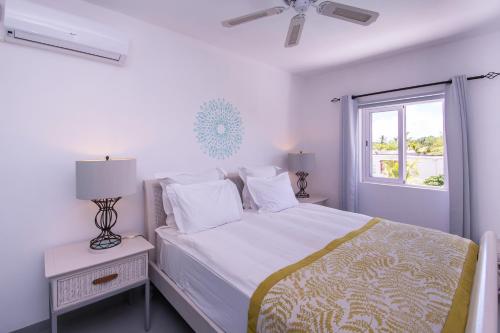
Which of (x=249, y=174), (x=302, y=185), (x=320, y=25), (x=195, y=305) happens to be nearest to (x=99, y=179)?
(x=195, y=305)

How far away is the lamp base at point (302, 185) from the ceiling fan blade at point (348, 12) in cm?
217

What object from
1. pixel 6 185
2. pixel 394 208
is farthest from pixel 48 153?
pixel 394 208

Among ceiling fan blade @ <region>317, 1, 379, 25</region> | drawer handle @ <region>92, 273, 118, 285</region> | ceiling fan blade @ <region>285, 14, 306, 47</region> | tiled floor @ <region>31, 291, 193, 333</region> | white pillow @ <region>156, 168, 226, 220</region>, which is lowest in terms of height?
tiled floor @ <region>31, 291, 193, 333</region>

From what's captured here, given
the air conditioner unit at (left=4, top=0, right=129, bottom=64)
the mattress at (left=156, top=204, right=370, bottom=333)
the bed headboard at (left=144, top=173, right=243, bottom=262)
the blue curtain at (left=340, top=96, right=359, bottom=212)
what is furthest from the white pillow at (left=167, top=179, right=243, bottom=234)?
the blue curtain at (left=340, top=96, right=359, bottom=212)

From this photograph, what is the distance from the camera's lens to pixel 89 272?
4.91ft

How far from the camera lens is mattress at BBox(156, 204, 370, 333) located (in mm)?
1216

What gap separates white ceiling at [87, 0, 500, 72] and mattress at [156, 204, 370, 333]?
68.0 inches

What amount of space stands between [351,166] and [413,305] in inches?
92.2

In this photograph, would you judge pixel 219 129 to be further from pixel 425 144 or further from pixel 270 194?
pixel 425 144

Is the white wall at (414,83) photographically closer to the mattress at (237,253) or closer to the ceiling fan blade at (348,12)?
the mattress at (237,253)

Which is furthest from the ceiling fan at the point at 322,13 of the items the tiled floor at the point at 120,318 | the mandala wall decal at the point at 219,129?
the tiled floor at the point at 120,318

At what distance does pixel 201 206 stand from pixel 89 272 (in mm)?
827

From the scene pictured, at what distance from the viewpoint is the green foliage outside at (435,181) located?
2.73 meters

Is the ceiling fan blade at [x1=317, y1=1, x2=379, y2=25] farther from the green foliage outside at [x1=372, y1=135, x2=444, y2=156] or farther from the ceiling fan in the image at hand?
the green foliage outside at [x1=372, y1=135, x2=444, y2=156]
